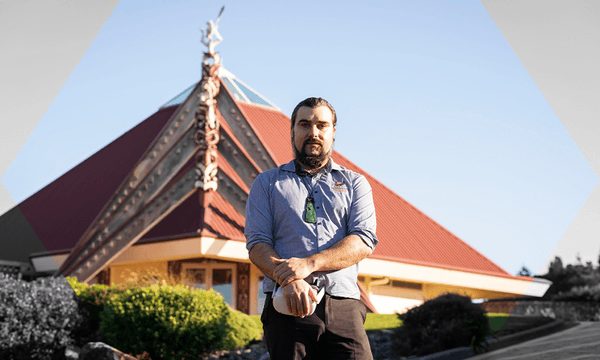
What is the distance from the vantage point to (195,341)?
1021 centimetres

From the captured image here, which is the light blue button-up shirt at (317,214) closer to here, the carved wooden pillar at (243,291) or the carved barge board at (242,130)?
the carved barge board at (242,130)

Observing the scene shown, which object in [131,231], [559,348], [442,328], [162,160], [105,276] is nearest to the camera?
[559,348]

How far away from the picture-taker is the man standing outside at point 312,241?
8.80 ft

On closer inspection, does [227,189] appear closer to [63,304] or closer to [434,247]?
[63,304]

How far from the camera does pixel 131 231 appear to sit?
14.8m

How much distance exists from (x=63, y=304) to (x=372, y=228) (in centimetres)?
1031

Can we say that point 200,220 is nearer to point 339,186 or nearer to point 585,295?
point 585,295

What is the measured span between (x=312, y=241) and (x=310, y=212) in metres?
0.15

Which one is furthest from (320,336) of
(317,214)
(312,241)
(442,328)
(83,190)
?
(83,190)

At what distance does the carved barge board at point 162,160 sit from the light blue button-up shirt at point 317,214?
11.6 m

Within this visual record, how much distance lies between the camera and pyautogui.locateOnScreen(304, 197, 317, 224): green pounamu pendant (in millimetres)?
2889

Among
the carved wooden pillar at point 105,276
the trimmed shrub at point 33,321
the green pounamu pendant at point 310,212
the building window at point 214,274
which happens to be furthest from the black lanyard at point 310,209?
the carved wooden pillar at point 105,276

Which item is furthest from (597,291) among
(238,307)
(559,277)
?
(238,307)

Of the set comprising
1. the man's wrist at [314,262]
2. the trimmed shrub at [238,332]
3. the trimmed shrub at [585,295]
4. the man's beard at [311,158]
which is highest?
the man's beard at [311,158]
